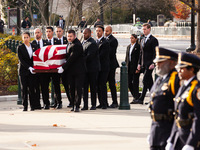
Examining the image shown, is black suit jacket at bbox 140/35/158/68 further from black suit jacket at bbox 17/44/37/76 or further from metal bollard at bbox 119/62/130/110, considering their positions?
black suit jacket at bbox 17/44/37/76

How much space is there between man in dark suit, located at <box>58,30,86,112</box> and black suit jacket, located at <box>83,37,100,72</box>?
20cm

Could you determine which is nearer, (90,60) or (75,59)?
(75,59)

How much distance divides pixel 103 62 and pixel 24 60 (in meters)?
1.81

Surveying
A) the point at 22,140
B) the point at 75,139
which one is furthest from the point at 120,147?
the point at 22,140

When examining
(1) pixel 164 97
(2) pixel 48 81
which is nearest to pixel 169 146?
(1) pixel 164 97

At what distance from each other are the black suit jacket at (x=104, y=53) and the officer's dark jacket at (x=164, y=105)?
6.55 meters

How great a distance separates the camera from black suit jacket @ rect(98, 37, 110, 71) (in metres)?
12.3

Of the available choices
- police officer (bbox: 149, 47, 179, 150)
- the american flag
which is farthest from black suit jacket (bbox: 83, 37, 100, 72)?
police officer (bbox: 149, 47, 179, 150)

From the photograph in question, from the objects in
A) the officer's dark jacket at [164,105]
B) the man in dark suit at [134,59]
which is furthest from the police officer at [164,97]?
the man in dark suit at [134,59]

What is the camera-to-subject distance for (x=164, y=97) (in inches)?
227

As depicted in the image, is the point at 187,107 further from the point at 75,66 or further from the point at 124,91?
the point at 124,91

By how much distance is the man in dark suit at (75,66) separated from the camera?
11.8m

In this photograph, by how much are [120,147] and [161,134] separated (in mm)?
2708

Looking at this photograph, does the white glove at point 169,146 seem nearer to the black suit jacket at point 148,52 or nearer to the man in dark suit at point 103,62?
the man in dark suit at point 103,62
